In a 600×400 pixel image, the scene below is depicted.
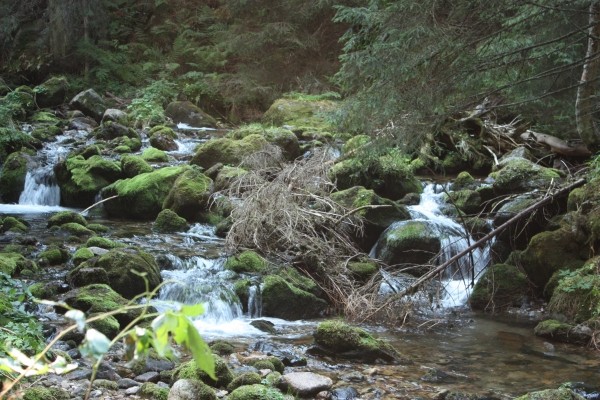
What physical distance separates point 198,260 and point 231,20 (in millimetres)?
18080

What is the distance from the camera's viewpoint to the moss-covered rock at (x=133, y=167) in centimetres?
1387

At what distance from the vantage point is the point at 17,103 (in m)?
18.0

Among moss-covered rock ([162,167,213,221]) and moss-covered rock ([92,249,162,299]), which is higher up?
moss-covered rock ([162,167,213,221])

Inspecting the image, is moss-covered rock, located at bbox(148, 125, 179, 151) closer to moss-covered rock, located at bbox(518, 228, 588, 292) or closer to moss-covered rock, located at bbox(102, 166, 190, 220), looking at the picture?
moss-covered rock, located at bbox(102, 166, 190, 220)

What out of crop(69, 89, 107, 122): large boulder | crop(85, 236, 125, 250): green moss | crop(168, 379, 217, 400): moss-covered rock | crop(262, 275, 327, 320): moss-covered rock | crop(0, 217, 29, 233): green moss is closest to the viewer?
crop(168, 379, 217, 400): moss-covered rock

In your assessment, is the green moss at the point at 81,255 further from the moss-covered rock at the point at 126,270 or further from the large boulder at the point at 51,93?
the large boulder at the point at 51,93

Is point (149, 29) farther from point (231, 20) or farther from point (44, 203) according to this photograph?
point (44, 203)

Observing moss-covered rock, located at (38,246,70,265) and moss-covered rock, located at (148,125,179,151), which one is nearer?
moss-covered rock, located at (38,246,70,265)

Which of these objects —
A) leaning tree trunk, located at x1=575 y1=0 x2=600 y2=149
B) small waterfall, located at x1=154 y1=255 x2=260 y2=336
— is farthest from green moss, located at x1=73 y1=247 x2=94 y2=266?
leaning tree trunk, located at x1=575 y1=0 x2=600 y2=149

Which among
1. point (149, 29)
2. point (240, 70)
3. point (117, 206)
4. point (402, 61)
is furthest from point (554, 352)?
point (149, 29)

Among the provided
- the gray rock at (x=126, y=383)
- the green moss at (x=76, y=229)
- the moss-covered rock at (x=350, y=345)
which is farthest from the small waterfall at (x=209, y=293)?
the gray rock at (x=126, y=383)

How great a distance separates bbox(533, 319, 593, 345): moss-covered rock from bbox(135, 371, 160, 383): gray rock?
15.2 ft

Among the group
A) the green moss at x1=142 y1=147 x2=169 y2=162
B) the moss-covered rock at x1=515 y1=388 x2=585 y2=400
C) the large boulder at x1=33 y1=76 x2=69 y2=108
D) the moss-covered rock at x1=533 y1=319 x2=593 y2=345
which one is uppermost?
the large boulder at x1=33 y1=76 x2=69 y2=108

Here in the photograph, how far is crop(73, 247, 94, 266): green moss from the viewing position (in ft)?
27.8
